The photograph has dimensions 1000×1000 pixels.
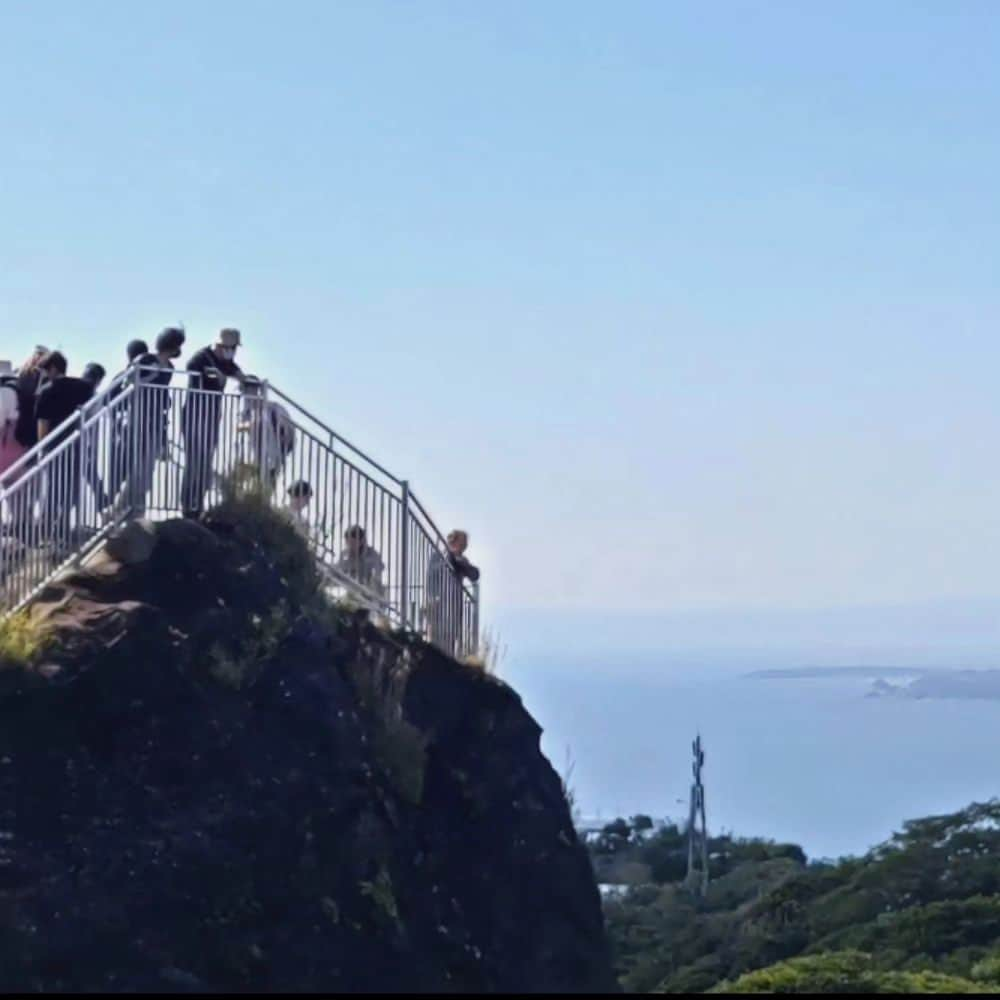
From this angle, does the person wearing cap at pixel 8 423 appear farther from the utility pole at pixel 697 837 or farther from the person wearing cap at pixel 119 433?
the utility pole at pixel 697 837

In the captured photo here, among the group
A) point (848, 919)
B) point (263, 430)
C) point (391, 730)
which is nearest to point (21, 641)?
Result: point (391, 730)

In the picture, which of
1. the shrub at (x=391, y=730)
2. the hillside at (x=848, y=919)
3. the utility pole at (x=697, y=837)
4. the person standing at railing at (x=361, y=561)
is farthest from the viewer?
the utility pole at (x=697, y=837)

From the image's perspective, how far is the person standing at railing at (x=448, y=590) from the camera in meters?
19.0

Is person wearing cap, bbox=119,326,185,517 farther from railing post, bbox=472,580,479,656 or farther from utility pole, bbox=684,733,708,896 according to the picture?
utility pole, bbox=684,733,708,896

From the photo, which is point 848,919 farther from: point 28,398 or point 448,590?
point 28,398

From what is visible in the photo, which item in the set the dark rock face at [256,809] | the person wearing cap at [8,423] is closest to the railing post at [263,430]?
the dark rock face at [256,809]

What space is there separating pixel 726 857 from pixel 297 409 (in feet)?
144

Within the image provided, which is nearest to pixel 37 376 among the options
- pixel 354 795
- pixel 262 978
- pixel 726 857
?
pixel 354 795

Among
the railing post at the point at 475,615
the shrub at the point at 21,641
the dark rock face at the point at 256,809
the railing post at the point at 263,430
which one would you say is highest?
the railing post at the point at 263,430

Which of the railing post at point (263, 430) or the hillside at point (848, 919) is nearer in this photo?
the railing post at point (263, 430)

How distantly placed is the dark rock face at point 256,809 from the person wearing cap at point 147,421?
47 centimetres

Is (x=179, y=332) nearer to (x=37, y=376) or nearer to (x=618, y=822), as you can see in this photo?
(x=37, y=376)

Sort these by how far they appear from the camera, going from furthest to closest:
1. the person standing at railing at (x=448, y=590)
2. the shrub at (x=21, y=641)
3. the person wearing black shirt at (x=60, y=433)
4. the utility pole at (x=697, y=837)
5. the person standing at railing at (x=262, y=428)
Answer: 1. the utility pole at (x=697, y=837)
2. the person standing at railing at (x=448, y=590)
3. the person standing at railing at (x=262, y=428)
4. the person wearing black shirt at (x=60, y=433)
5. the shrub at (x=21, y=641)

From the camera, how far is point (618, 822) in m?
70.2
